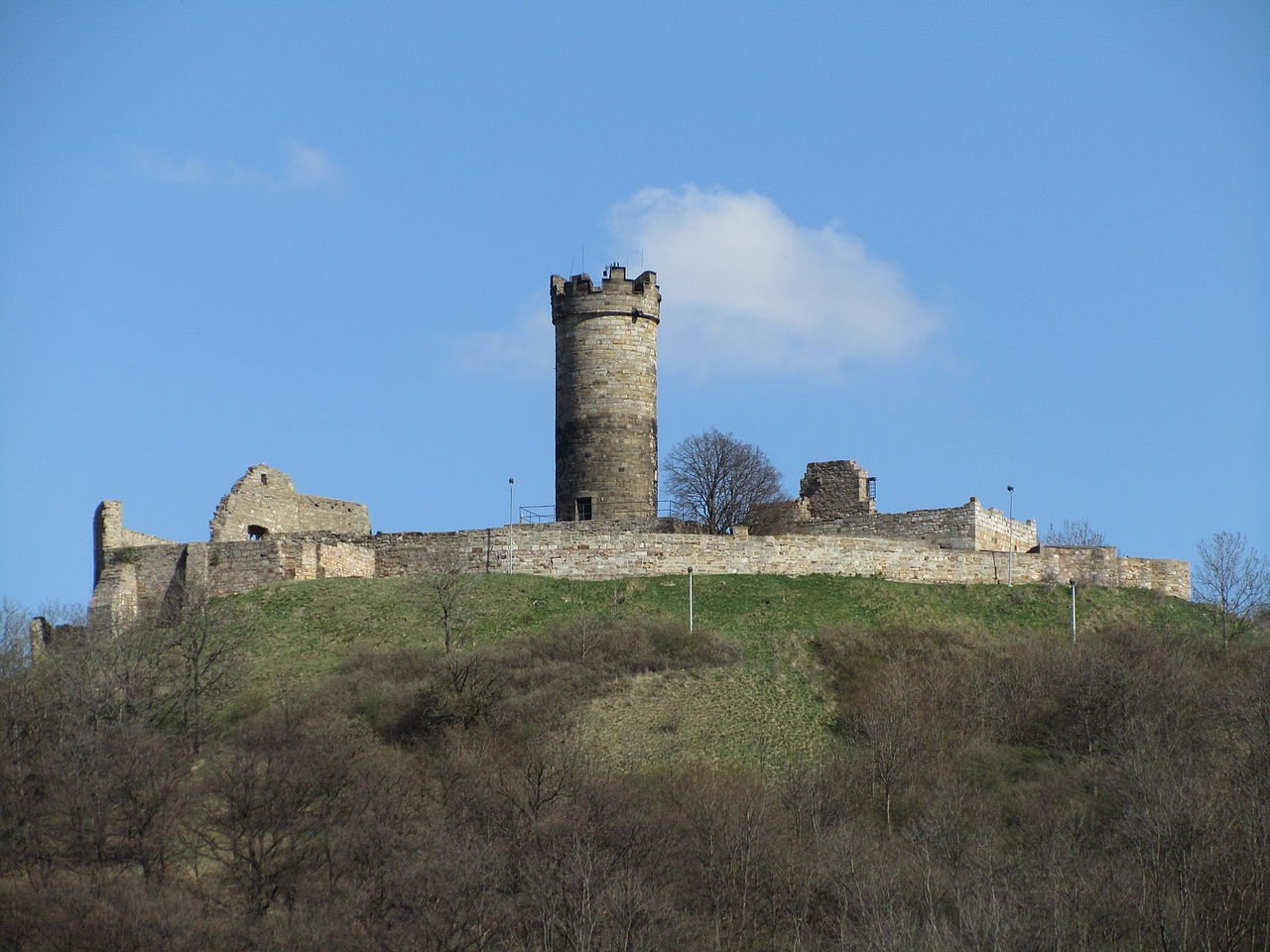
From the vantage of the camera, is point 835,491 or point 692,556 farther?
point 835,491

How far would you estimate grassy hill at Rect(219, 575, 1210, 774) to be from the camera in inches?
1833

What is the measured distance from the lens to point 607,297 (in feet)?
192

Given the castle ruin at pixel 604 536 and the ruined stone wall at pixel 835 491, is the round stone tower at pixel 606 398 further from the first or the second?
the ruined stone wall at pixel 835 491

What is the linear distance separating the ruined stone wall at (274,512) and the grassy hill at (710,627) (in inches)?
149

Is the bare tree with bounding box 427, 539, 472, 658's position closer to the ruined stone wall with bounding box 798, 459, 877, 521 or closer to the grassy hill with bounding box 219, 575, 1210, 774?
the grassy hill with bounding box 219, 575, 1210, 774

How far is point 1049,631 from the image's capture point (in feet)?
169

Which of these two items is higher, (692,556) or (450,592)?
(692,556)

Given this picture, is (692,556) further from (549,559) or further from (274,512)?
(274,512)

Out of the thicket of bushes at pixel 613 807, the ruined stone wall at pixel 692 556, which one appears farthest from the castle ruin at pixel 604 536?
the thicket of bushes at pixel 613 807

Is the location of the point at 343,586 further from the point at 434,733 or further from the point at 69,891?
the point at 69,891

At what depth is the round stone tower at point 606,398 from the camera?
187ft

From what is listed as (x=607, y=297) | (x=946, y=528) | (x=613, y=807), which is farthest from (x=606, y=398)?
(x=613, y=807)

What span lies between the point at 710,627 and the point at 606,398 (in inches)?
362

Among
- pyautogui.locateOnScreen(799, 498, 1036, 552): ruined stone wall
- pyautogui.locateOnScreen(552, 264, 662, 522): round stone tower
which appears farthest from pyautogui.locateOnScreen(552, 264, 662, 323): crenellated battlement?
pyautogui.locateOnScreen(799, 498, 1036, 552): ruined stone wall
